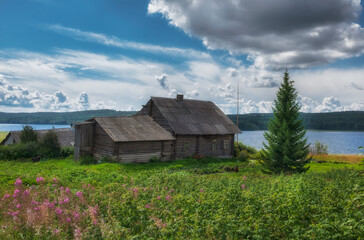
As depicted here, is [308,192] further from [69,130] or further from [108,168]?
[69,130]

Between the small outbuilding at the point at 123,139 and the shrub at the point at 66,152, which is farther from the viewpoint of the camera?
the shrub at the point at 66,152

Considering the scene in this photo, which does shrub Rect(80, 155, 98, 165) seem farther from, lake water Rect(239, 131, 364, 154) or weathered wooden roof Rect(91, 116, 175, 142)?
lake water Rect(239, 131, 364, 154)

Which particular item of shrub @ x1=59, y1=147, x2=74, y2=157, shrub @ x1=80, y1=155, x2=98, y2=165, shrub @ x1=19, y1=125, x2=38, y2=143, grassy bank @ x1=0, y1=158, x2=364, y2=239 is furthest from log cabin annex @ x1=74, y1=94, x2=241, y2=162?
grassy bank @ x1=0, y1=158, x2=364, y2=239

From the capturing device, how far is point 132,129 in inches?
1092

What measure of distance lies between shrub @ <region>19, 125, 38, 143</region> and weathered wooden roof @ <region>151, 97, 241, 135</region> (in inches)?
631

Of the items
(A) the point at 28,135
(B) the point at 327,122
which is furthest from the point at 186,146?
(B) the point at 327,122

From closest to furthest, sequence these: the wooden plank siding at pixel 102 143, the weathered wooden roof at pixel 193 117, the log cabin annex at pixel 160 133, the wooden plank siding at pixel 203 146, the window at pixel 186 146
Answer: the wooden plank siding at pixel 102 143 < the log cabin annex at pixel 160 133 < the wooden plank siding at pixel 203 146 < the window at pixel 186 146 < the weathered wooden roof at pixel 193 117

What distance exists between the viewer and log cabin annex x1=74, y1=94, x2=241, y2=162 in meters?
26.3

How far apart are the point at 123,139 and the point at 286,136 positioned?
1385cm

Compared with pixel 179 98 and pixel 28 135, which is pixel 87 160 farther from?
pixel 179 98

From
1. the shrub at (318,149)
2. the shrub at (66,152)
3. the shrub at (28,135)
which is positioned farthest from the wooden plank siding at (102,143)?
the shrub at (318,149)

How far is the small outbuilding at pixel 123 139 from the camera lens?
25.7 meters

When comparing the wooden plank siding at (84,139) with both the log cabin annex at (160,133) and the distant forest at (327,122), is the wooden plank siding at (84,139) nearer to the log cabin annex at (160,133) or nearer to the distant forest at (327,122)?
the log cabin annex at (160,133)

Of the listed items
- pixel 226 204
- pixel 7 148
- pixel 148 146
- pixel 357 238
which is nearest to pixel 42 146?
pixel 7 148
